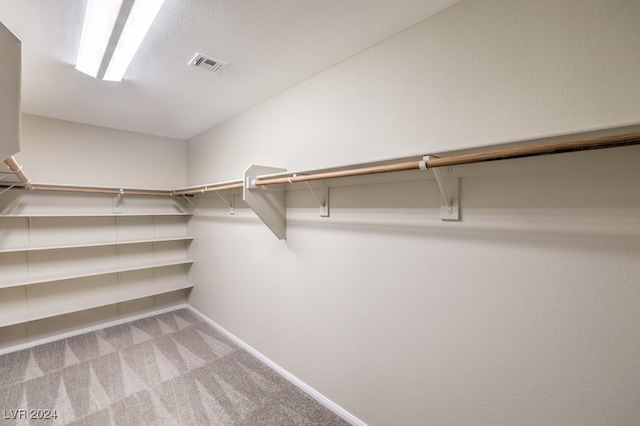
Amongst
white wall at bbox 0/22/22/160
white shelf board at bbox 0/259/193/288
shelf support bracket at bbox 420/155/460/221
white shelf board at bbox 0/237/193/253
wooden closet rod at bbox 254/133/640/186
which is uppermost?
white wall at bbox 0/22/22/160

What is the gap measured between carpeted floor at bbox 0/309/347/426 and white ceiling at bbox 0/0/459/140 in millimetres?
2432

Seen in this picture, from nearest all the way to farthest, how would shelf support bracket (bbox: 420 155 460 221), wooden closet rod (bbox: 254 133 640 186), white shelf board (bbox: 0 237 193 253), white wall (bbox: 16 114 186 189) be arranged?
wooden closet rod (bbox: 254 133 640 186) → shelf support bracket (bbox: 420 155 460 221) → white shelf board (bbox: 0 237 193 253) → white wall (bbox: 16 114 186 189)

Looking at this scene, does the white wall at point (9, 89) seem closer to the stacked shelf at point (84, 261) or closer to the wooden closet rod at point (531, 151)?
the wooden closet rod at point (531, 151)

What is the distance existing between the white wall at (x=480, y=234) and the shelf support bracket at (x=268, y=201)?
181 mm

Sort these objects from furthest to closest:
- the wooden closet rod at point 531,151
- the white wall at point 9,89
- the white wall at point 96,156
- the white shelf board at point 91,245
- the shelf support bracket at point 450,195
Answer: the white wall at point 96,156 → the white shelf board at point 91,245 → the shelf support bracket at point 450,195 → the white wall at point 9,89 → the wooden closet rod at point 531,151

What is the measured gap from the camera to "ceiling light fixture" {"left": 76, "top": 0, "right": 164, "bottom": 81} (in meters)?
1.35

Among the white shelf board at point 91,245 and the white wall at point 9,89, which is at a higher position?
the white wall at point 9,89

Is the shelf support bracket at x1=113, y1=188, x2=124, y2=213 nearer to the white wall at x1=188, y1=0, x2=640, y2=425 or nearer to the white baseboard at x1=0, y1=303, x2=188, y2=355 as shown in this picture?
the white baseboard at x1=0, y1=303, x2=188, y2=355

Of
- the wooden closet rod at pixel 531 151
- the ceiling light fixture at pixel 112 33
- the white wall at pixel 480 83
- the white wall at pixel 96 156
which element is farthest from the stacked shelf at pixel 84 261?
the wooden closet rod at pixel 531 151

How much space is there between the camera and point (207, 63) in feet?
6.23

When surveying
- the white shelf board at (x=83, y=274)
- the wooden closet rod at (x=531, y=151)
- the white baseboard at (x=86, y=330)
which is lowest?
the white baseboard at (x=86, y=330)

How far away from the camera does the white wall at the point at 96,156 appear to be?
2.88 metres

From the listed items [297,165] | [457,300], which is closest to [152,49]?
[297,165]

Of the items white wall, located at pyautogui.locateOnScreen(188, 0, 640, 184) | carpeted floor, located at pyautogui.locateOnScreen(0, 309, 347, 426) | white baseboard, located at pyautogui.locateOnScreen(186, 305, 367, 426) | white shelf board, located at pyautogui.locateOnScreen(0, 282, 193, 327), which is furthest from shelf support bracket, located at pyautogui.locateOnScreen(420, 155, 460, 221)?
white shelf board, located at pyautogui.locateOnScreen(0, 282, 193, 327)
